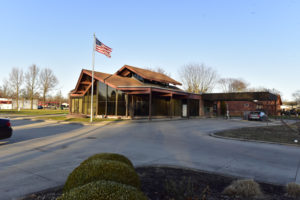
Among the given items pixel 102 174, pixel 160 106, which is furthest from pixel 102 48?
pixel 102 174

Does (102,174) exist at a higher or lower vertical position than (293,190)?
higher

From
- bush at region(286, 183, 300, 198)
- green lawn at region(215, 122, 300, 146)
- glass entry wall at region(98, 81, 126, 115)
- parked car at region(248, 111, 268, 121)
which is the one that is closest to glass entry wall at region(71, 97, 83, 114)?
glass entry wall at region(98, 81, 126, 115)

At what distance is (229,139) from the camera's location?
12109 mm

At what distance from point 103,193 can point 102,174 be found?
81cm

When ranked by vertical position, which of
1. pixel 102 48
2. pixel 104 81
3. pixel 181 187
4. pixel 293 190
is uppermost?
pixel 102 48

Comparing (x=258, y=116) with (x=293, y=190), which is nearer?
(x=293, y=190)

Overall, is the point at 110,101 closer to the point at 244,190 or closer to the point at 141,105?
the point at 141,105

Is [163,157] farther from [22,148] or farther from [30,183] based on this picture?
[22,148]

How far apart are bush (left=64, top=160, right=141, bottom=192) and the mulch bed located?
0.86 meters

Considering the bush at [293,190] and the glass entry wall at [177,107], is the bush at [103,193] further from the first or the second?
the glass entry wall at [177,107]

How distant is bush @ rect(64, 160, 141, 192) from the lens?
9.03ft

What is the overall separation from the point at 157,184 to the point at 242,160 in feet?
13.7

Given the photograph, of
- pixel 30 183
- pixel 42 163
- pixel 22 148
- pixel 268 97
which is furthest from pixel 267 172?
pixel 268 97

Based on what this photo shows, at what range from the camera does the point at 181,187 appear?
11.1 feet
